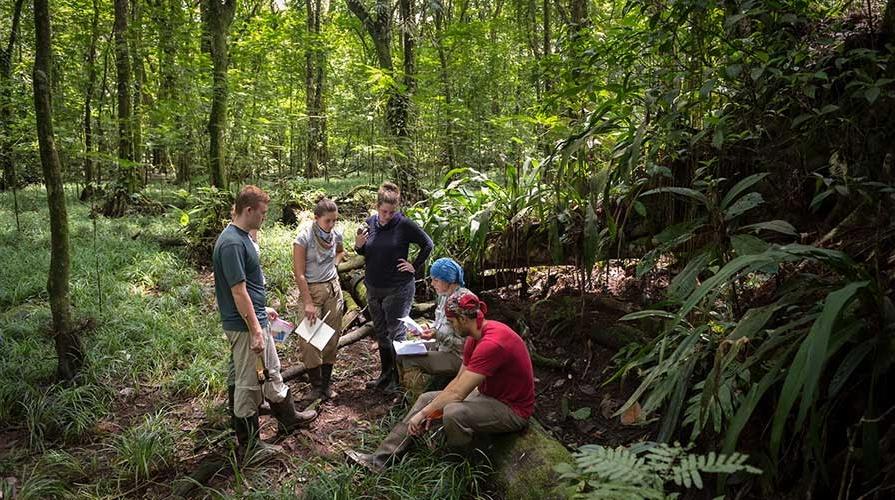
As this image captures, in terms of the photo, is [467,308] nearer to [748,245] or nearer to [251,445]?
[748,245]

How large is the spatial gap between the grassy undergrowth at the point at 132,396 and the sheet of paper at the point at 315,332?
91 centimetres

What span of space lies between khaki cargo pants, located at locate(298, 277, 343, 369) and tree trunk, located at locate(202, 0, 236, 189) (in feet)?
19.8

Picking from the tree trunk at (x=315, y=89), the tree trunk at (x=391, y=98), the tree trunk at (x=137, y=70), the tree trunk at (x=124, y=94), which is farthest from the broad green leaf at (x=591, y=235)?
the tree trunk at (x=315, y=89)

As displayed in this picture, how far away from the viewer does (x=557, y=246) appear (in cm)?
445

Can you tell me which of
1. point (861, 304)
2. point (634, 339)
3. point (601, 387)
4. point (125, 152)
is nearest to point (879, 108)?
point (861, 304)

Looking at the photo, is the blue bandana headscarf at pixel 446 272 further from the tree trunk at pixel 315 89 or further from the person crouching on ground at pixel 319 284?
the tree trunk at pixel 315 89

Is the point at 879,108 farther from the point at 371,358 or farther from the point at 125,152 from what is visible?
the point at 125,152

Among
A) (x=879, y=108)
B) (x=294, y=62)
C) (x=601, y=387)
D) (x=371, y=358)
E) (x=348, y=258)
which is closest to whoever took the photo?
(x=879, y=108)

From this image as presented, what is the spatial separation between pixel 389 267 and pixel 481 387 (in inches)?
66.4

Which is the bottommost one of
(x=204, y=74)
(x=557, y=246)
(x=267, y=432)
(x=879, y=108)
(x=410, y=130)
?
(x=267, y=432)

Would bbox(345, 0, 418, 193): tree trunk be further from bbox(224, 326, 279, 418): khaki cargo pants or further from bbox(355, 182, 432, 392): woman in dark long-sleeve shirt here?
bbox(224, 326, 279, 418): khaki cargo pants

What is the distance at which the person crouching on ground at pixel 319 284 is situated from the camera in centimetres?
485

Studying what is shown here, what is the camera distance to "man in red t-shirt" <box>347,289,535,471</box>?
344 cm

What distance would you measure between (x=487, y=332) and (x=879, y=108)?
8.65 feet
